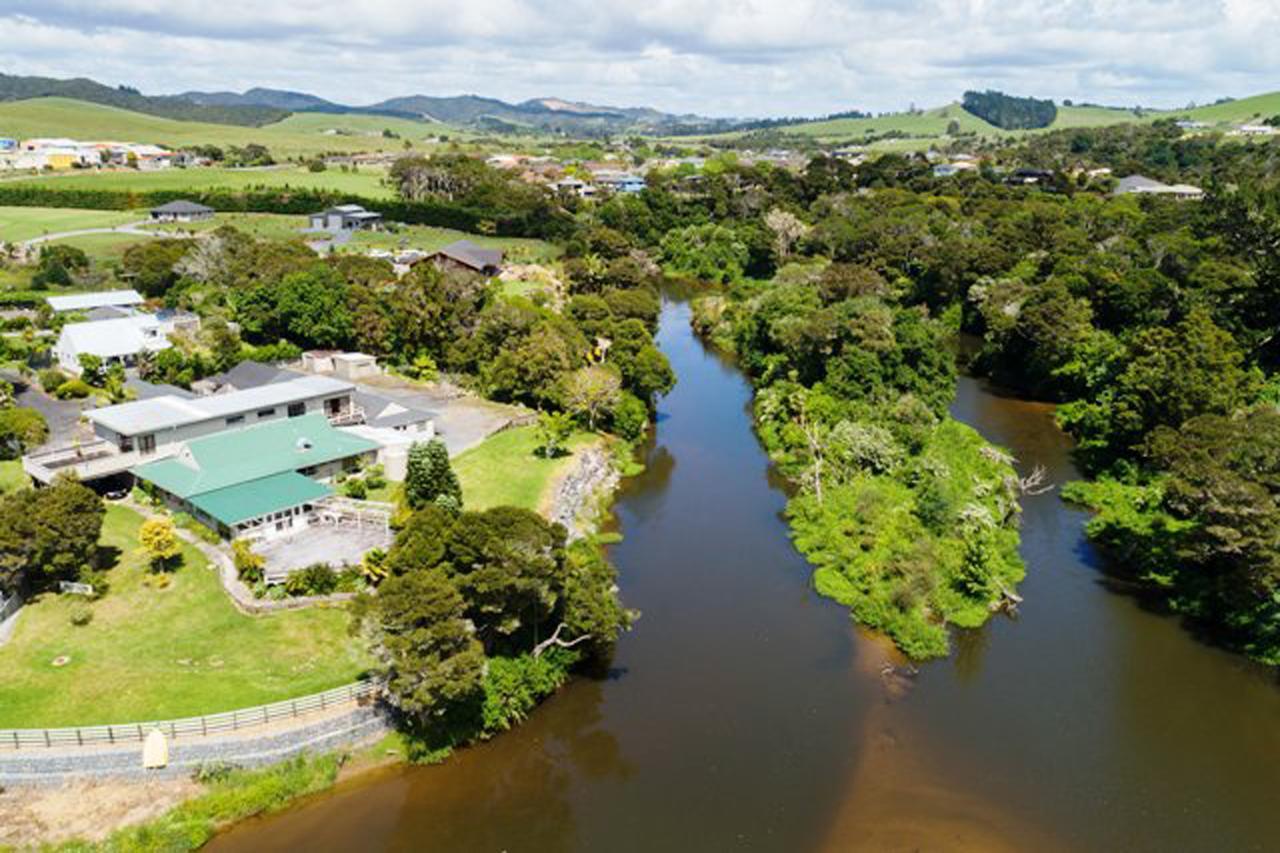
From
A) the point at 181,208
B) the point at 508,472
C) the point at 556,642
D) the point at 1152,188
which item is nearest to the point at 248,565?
the point at 556,642

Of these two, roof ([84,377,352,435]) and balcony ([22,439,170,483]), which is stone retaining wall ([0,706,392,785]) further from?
roof ([84,377,352,435])

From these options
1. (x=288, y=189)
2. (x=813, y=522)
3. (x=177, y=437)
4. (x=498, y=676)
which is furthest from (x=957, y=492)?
(x=288, y=189)

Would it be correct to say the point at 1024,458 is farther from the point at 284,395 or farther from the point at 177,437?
the point at 177,437

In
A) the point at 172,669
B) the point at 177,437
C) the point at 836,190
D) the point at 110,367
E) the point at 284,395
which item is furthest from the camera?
the point at 836,190

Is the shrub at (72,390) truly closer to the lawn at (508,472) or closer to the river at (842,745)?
the lawn at (508,472)

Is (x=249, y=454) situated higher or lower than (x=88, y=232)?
lower

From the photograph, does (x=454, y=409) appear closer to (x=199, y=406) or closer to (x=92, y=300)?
(x=199, y=406)
